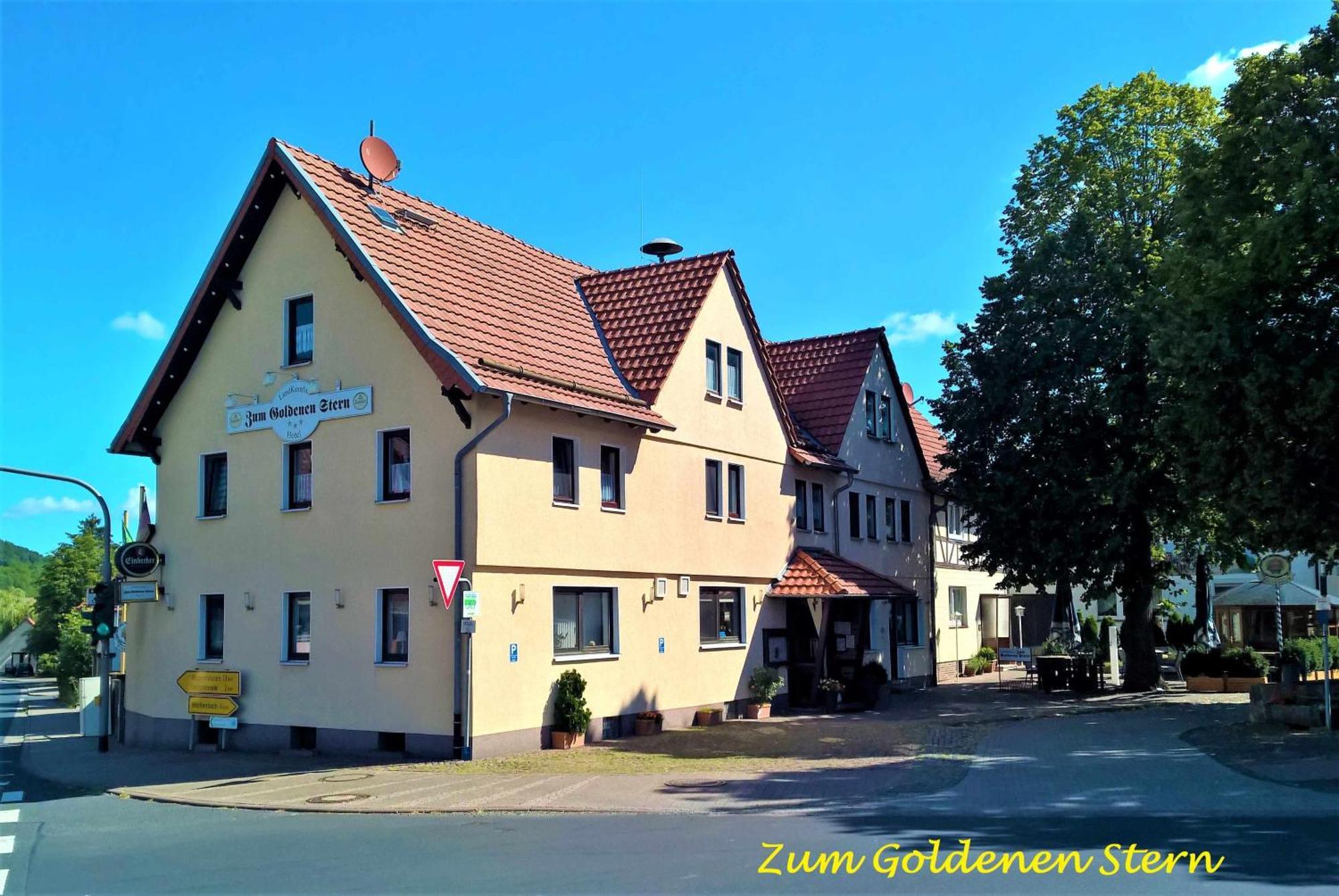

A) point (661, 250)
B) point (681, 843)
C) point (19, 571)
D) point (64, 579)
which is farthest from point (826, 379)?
point (19, 571)

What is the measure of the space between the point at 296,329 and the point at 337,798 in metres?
9.68

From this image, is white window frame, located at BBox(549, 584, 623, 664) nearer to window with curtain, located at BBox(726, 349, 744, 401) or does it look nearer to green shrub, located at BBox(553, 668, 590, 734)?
green shrub, located at BBox(553, 668, 590, 734)

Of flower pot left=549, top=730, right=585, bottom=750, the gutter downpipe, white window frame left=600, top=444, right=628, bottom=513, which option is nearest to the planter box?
white window frame left=600, top=444, right=628, bottom=513

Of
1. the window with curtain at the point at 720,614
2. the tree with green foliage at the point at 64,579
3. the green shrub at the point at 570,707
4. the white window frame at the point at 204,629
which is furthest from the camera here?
the tree with green foliage at the point at 64,579

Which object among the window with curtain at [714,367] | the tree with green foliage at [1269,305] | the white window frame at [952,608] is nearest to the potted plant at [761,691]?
the window with curtain at [714,367]

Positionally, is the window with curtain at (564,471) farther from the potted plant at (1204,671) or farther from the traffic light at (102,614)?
the potted plant at (1204,671)

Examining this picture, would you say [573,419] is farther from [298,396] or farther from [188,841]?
[188,841]

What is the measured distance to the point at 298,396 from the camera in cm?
2158

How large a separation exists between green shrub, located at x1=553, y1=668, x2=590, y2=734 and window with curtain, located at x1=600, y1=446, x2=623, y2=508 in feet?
11.5

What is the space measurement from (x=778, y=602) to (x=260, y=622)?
471 inches

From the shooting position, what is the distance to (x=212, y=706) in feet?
70.4

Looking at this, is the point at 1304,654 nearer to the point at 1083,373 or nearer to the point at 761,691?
the point at 1083,373

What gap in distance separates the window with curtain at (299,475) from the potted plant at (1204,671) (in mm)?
22217

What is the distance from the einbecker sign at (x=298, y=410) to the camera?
20.6 m
